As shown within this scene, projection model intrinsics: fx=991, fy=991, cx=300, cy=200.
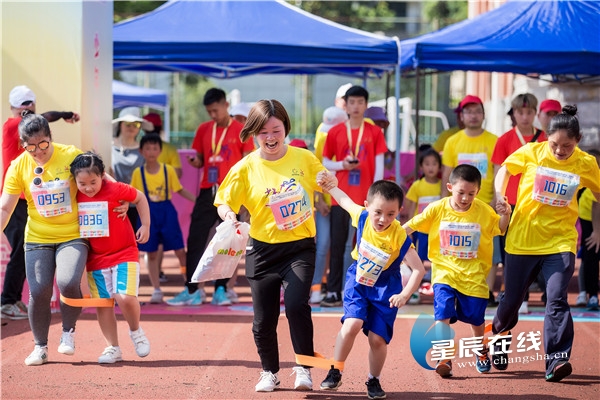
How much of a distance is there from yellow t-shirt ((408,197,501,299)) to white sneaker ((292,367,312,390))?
4.23 ft

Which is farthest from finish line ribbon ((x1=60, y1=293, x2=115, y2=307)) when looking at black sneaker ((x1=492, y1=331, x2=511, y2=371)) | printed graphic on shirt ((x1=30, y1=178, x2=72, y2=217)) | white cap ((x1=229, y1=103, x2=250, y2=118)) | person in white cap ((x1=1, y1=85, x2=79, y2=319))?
white cap ((x1=229, y1=103, x2=250, y2=118))

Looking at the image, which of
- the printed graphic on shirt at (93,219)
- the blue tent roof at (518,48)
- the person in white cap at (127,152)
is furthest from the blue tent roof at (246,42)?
the printed graphic on shirt at (93,219)

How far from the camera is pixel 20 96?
884cm

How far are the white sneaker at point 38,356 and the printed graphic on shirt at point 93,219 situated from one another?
2.94ft

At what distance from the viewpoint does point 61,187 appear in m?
7.07

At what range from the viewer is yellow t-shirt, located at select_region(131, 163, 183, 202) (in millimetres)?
10469

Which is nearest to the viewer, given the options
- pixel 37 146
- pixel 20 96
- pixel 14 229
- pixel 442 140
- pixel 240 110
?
pixel 37 146

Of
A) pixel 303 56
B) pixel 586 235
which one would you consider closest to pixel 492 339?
pixel 586 235

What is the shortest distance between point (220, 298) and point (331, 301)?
3.78 ft

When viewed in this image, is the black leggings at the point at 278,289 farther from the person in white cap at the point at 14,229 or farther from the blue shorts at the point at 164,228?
the blue shorts at the point at 164,228

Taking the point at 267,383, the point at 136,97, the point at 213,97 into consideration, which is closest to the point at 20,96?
the point at 213,97

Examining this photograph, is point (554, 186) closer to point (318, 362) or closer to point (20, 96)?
point (318, 362)

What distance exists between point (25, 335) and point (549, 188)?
4.52 metres

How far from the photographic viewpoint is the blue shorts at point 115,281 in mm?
7191
